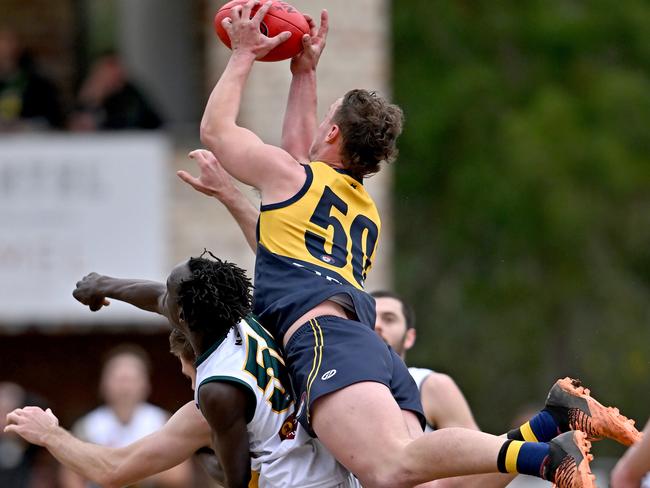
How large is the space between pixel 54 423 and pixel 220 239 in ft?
23.7

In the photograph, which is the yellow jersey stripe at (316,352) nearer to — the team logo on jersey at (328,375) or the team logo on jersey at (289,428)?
the team logo on jersey at (328,375)

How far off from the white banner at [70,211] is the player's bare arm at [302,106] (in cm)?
678

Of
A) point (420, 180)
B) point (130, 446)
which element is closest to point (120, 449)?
point (130, 446)

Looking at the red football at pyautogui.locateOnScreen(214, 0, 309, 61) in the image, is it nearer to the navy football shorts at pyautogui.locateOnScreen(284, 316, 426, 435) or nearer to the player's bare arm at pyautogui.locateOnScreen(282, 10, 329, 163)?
→ the player's bare arm at pyautogui.locateOnScreen(282, 10, 329, 163)

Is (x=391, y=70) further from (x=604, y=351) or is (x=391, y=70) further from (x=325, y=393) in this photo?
(x=325, y=393)

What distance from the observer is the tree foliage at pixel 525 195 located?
826 inches

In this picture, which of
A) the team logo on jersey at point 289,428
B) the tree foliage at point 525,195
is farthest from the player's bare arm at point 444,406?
the tree foliage at point 525,195

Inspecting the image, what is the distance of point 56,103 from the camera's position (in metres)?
14.6

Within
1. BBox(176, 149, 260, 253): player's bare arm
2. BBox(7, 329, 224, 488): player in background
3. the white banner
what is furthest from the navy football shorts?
the white banner

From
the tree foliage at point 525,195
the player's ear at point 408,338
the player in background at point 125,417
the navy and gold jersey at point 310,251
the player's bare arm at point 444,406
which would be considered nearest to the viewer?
the navy and gold jersey at point 310,251

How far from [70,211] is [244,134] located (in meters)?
7.53

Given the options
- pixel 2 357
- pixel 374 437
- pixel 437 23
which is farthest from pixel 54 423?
pixel 437 23

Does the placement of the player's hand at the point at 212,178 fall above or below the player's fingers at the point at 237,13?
below

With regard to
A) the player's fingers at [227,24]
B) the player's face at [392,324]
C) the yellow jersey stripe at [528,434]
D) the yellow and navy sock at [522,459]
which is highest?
the player's fingers at [227,24]
